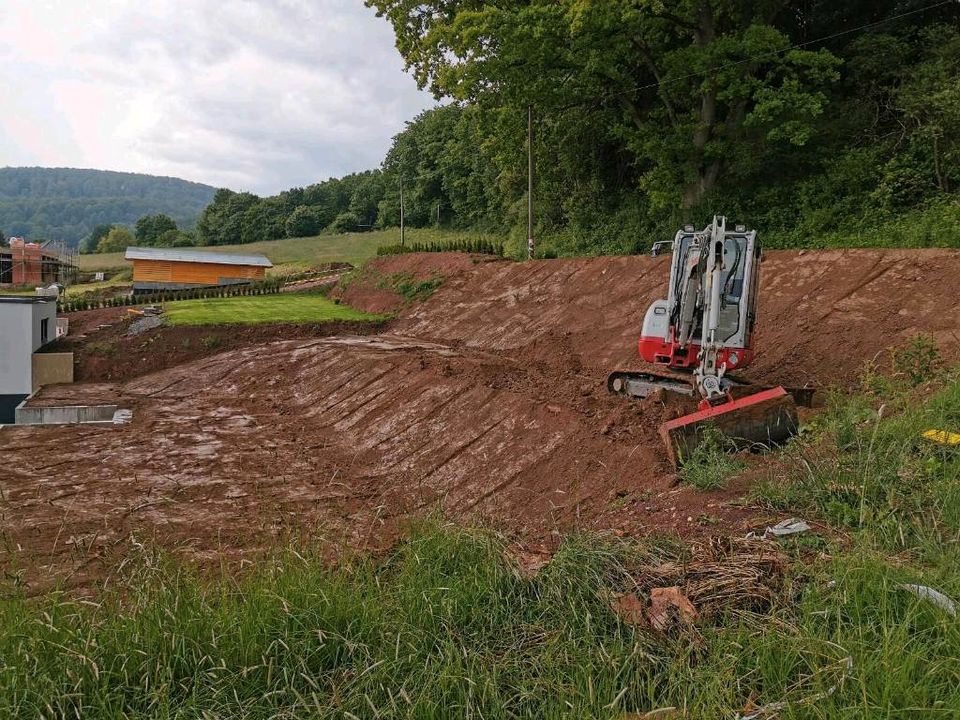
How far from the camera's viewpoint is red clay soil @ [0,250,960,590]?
673cm

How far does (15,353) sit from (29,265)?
107 ft

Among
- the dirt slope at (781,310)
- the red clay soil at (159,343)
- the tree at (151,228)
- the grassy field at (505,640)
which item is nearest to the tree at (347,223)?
the tree at (151,228)

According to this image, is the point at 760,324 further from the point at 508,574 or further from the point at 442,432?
the point at 508,574

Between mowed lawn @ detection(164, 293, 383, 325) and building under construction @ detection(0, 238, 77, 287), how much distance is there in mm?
22645

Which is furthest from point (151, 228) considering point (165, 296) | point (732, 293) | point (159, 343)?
point (732, 293)

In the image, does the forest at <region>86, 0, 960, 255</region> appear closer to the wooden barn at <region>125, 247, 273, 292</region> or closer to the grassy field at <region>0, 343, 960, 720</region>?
the grassy field at <region>0, 343, 960, 720</region>

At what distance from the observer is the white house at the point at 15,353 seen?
17.9 meters

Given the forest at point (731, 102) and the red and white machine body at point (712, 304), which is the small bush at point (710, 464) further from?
the forest at point (731, 102)

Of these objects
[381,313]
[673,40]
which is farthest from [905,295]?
[381,313]

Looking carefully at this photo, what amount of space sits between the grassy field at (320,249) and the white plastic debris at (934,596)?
4946 cm

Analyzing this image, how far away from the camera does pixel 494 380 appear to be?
12.5 metres

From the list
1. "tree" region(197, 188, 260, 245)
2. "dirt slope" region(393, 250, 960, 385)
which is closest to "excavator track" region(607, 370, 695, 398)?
"dirt slope" region(393, 250, 960, 385)

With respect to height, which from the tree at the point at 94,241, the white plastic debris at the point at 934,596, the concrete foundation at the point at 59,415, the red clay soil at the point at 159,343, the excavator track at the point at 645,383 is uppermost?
the tree at the point at 94,241

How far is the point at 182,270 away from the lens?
40.2m
